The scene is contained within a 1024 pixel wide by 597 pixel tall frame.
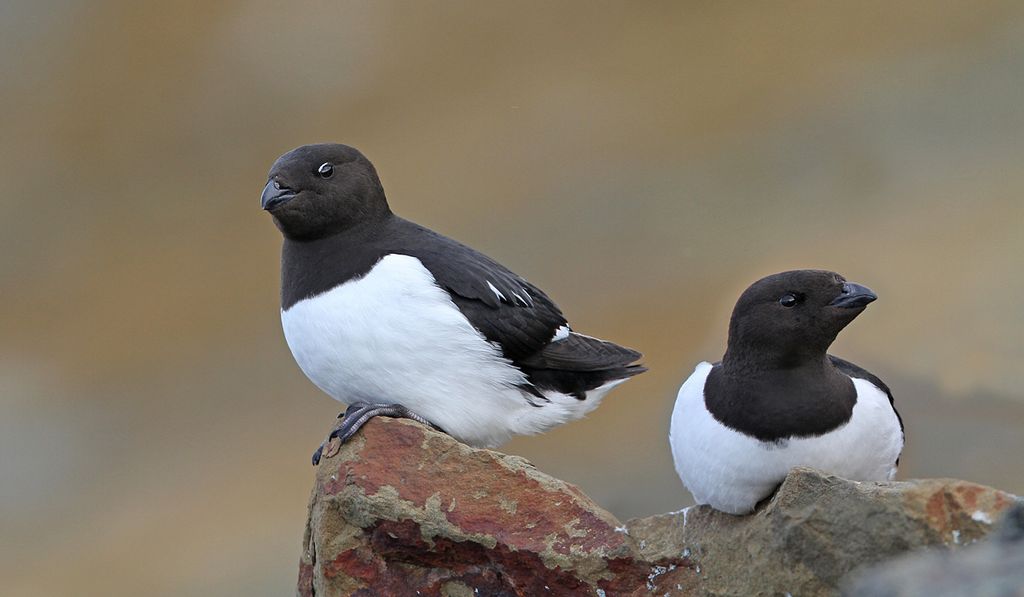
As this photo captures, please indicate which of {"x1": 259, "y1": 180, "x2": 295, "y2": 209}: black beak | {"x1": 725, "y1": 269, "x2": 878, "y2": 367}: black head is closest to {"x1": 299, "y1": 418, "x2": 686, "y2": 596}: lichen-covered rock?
{"x1": 725, "y1": 269, "x2": 878, "y2": 367}: black head

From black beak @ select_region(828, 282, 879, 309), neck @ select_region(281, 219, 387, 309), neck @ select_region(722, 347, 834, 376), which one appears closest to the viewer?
black beak @ select_region(828, 282, 879, 309)

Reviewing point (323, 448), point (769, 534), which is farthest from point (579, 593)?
point (323, 448)

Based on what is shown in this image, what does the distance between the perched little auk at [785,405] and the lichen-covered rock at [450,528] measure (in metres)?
0.46

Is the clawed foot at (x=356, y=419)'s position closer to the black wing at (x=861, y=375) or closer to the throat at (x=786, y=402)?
the throat at (x=786, y=402)

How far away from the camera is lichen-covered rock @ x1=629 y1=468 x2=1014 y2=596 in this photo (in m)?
4.53

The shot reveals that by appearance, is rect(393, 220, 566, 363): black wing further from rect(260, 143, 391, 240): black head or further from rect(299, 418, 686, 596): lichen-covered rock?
rect(299, 418, 686, 596): lichen-covered rock

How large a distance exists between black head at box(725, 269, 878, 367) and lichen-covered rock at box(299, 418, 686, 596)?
0.89 metres

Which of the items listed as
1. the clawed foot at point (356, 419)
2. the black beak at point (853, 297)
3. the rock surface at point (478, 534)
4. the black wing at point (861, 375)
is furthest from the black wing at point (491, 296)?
the black beak at point (853, 297)

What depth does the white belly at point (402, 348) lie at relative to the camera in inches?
227

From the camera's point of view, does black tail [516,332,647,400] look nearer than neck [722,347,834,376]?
No

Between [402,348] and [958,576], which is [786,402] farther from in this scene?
[958,576]

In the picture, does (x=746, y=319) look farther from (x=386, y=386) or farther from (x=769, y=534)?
(x=386, y=386)

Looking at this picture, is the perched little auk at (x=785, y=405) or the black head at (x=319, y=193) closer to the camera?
the perched little auk at (x=785, y=405)

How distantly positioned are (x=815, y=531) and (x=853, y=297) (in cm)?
96
